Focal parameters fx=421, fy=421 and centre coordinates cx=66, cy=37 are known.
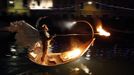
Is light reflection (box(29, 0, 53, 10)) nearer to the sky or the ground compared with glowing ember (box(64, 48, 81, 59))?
nearer to the sky

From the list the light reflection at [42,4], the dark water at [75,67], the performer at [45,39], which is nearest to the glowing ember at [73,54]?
the dark water at [75,67]

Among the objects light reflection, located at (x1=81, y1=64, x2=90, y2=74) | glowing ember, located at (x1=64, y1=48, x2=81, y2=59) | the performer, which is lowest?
light reflection, located at (x1=81, y1=64, x2=90, y2=74)

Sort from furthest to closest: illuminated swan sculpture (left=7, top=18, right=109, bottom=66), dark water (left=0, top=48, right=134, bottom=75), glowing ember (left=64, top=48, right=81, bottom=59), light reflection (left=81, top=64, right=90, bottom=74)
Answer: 1. glowing ember (left=64, top=48, right=81, bottom=59)
2. light reflection (left=81, top=64, right=90, bottom=74)
3. illuminated swan sculpture (left=7, top=18, right=109, bottom=66)
4. dark water (left=0, top=48, right=134, bottom=75)

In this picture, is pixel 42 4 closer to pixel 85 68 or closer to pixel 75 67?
pixel 75 67

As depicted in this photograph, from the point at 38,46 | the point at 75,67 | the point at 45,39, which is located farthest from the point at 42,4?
the point at 45,39

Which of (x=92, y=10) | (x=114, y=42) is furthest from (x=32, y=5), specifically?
(x=114, y=42)

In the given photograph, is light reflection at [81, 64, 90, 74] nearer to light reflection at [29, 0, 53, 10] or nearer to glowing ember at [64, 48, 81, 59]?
glowing ember at [64, 48, 81, 59]

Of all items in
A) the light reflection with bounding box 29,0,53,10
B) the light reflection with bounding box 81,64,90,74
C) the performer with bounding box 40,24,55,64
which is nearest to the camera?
the performer with bounding box 40,24,55,64

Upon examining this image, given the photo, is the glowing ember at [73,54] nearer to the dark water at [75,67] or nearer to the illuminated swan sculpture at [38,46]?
the illuminated swan sculpture at [38,46]

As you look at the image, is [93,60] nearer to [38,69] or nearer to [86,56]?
[86,56]

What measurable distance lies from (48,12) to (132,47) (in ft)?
42.1

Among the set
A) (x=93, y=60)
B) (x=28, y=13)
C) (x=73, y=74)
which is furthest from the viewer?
(x=28, y=13)

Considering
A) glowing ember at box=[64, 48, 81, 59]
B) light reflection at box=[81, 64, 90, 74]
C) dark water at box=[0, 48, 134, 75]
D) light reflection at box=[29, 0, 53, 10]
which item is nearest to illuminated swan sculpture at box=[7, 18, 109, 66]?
glowing ember at box=[64, 48, 81, 59]

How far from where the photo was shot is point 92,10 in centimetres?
4456
